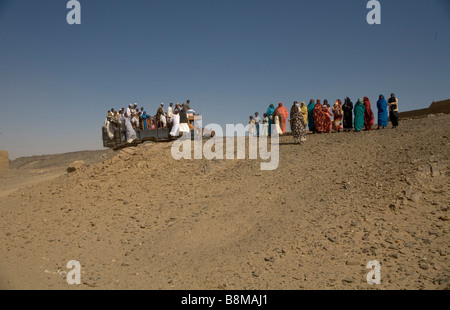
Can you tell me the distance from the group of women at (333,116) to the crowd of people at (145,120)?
4.34 metres

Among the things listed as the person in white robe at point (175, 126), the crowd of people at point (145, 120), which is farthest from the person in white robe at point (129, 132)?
the person in white robe at point (175, 126)

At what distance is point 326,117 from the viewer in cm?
1387

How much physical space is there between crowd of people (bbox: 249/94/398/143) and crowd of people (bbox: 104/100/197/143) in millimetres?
3943

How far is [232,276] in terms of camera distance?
5148 millimetres

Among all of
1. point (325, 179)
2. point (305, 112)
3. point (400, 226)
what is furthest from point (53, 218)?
point (305, 112)

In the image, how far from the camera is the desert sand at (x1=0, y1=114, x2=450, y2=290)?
201 inches

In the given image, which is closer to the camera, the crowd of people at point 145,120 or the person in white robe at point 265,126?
the crowd of people at point 145,120

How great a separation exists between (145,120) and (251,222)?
31.6ft

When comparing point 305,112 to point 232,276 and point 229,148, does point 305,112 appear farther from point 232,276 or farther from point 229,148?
point 232,276

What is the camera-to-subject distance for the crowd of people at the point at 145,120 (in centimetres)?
1334
